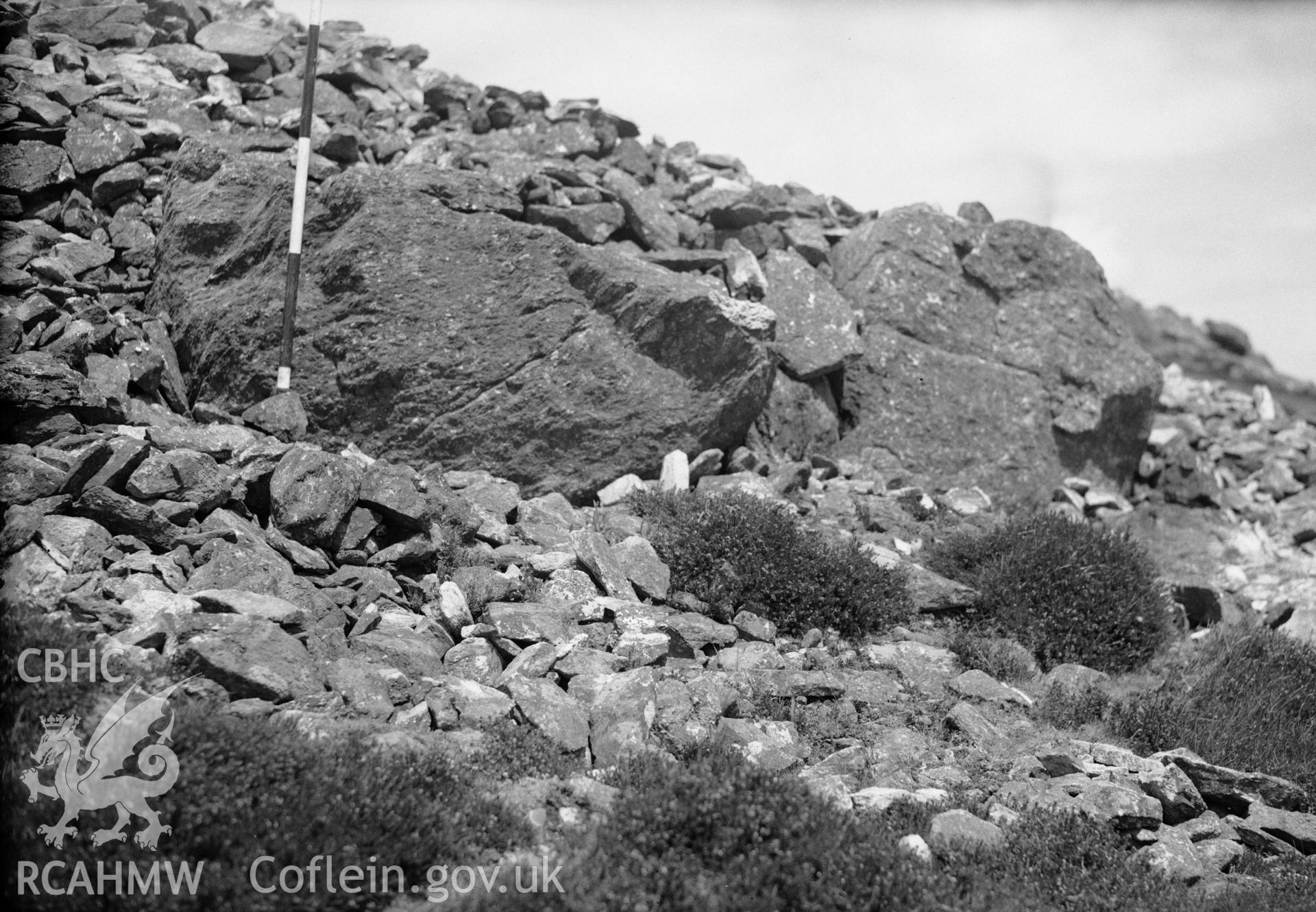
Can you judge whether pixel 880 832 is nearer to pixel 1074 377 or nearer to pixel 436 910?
pixel 436 910

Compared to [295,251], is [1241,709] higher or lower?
lower

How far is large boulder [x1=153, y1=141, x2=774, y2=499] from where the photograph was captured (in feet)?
34.8

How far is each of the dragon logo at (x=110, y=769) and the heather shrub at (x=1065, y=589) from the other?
277 inches

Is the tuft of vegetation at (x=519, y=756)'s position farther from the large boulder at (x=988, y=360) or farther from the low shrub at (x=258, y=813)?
the large boulder at (x=988, y=360)

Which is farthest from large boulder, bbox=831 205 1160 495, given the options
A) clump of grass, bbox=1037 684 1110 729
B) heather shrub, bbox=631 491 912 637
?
clump of grass, bbox=1037 684 1110 729

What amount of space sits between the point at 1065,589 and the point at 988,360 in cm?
503

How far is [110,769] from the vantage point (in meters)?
4.86

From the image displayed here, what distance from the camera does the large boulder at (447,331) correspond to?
34.8ft

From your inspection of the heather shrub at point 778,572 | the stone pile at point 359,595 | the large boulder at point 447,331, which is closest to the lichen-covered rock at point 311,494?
the stone pile at point 359,595

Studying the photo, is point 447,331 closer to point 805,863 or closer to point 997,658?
point 997,658

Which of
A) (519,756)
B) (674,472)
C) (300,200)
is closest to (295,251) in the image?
(300,200)

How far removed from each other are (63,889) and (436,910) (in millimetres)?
1522

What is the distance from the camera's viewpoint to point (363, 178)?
11.0 meters

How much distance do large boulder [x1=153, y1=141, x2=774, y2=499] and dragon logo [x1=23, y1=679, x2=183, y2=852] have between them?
5.53 meters
